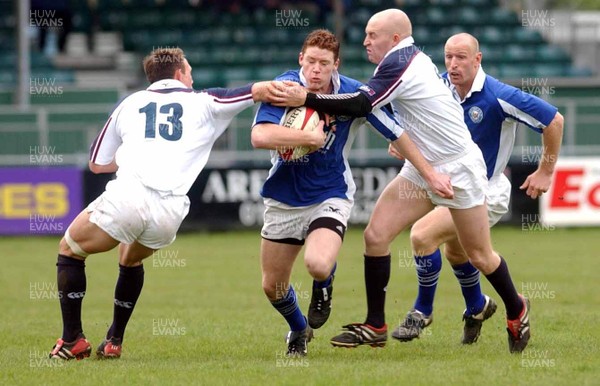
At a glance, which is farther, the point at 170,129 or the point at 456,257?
the point at 456,257

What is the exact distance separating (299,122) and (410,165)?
1119 millimetres

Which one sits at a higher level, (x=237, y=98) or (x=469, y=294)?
(x=237, y=98)

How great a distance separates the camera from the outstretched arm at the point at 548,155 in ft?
26.3

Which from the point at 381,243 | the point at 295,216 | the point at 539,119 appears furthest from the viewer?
the point at 539,119

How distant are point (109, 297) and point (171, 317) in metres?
1.94

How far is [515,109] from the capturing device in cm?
807

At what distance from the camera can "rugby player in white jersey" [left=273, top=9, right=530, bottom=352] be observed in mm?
7477

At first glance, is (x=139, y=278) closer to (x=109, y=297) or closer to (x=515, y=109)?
Result: (x=515, y=109)

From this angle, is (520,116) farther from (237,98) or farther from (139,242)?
(139,242)

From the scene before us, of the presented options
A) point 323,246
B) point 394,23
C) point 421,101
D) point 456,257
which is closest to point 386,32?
point 394,23

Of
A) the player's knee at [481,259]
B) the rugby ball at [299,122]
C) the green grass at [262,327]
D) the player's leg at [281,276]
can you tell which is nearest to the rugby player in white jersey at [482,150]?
the green grass at [262,327]

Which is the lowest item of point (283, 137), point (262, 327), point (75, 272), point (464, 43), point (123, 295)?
point (262, 327)

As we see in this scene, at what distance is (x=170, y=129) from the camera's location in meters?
7.41
